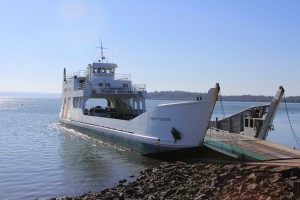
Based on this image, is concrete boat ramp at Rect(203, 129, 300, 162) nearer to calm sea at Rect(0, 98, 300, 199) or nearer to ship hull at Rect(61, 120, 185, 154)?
ship hull at Rect(61, 120, 185, 154)

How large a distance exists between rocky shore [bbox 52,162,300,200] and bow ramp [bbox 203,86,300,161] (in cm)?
143

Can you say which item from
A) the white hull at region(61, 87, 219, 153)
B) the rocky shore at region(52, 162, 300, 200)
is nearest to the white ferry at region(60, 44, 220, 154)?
the white hull at region(61, 87, 219, 153)

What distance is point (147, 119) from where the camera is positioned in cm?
1861

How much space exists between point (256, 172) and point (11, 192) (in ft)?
27.2

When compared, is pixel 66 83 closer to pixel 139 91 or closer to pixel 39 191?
pixel 139 91

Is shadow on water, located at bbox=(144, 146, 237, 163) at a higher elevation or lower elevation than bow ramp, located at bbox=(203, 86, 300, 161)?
lower

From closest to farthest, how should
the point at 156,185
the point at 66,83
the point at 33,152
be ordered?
the point at 156,185, the point at 33,152, the point at 66,83

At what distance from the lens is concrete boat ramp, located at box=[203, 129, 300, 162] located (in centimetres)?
1363

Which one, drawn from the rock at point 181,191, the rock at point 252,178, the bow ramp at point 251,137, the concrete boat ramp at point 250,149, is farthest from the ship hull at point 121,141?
the rock at point 252,178

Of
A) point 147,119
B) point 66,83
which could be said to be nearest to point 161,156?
point 147,119

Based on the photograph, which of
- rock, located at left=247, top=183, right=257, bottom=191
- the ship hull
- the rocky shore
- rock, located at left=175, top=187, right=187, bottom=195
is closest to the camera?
the rocky shore

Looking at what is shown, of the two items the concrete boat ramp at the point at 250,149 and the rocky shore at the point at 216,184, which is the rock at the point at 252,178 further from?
the concrete boat ramp at the point at 250,149

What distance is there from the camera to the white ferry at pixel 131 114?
16062 millimetres

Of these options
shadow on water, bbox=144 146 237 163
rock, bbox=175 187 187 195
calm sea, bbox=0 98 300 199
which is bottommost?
calm sea, bbox=0 98 300 199
